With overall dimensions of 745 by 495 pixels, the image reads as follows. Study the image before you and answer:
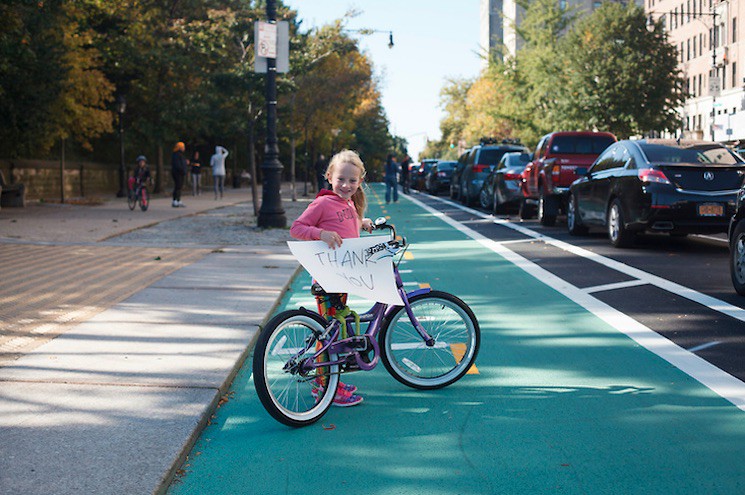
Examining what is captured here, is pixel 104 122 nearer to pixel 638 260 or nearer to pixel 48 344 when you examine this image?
pixel 638 260

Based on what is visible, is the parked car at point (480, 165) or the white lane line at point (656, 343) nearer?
the white lane line at point (656, 343)

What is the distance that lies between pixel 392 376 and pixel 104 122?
1043 inches

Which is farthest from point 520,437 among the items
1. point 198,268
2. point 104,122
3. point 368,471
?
point 104,122

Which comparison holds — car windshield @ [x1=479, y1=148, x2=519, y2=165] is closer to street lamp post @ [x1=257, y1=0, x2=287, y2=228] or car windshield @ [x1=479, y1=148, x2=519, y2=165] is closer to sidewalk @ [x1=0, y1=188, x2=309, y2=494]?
street lamp post @ [x1=257, y1=0, x2=287, y2=228]

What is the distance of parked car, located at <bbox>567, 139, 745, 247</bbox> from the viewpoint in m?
13.3

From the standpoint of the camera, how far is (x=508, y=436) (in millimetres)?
4758

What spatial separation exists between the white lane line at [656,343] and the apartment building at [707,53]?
54552mm

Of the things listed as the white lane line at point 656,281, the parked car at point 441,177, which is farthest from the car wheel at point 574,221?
the parked car at point 441,177

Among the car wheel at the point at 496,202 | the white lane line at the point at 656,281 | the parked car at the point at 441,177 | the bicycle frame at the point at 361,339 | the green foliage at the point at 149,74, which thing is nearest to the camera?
the bicycle frame at the point at 361,339

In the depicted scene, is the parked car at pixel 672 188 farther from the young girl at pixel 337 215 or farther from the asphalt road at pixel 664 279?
the young girl at pixel 337 215

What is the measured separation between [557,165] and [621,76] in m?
29.6

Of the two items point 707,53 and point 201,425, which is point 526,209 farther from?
point 707,53

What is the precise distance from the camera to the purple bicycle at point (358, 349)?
4918 millimetres

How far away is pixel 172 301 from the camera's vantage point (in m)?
8.83
